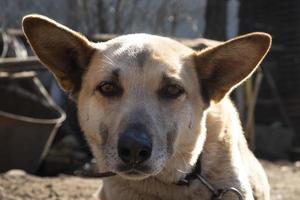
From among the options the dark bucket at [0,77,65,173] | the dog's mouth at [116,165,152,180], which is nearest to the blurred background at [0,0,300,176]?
the dark bucket at [0,77,65,173]

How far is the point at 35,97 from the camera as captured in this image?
30.7ft

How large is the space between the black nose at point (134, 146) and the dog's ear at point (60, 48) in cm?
81

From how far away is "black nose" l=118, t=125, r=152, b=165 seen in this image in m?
3.59

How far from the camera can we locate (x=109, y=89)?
4.05 metres

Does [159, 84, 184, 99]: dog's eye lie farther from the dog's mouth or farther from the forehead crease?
the dog's mouth

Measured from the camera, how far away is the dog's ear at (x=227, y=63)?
13.9 feet

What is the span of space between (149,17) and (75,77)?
984cm

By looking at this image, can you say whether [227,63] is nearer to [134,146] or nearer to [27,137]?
[134,146]

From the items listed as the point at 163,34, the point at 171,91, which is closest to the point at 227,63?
the point at 171,91

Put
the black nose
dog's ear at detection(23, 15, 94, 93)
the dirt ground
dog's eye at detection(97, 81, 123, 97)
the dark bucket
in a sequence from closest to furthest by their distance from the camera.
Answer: the black nose, dog's eye at detection(97, 81, 123, 97), dog's ear at detection(23, 15, 94, 93), the dirt ground, the dark bucket

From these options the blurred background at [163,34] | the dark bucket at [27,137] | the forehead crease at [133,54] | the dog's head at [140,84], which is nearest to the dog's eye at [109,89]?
the dog's head at [140,84]

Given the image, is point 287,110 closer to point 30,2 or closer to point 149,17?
point 149,17

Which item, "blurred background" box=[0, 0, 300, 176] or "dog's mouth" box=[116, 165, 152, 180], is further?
"blurred background" box=[0, 0, 300, 176]

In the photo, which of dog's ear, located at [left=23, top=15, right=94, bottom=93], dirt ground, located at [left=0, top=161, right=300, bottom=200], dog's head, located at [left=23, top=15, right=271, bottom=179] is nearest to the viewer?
dog's head, located at [left=23, top=15, right=271, bottom=179]
